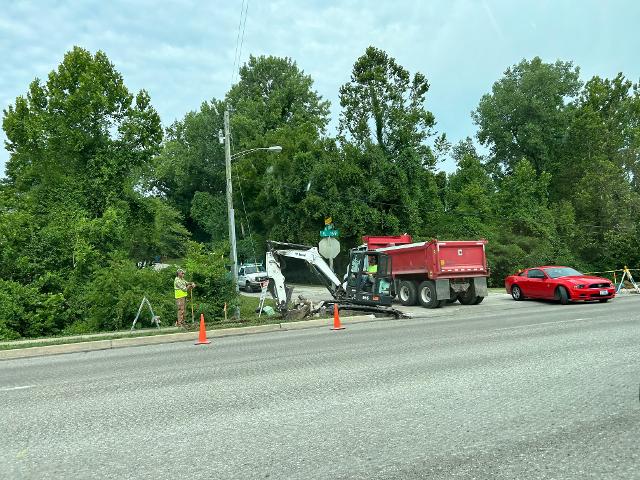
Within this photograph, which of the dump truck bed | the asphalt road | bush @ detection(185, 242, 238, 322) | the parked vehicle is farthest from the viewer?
the parked vehicle

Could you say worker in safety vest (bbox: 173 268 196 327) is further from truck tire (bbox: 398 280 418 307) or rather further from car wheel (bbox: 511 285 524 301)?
car wheel (bbox: 511 285 524 301)

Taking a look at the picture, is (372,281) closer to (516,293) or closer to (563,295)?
(563,295)

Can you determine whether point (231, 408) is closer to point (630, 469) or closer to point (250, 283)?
point (630, 469)

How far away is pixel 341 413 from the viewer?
18.3ft

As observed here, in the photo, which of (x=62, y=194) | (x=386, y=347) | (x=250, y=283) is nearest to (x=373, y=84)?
(x=250, y=283)

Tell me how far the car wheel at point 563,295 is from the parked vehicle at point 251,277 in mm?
19006

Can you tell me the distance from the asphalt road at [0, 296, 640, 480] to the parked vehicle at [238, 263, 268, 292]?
80.4 feet

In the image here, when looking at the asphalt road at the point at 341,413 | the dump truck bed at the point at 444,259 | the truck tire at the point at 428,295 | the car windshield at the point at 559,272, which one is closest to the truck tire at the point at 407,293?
the truck tire at the point at 428,295

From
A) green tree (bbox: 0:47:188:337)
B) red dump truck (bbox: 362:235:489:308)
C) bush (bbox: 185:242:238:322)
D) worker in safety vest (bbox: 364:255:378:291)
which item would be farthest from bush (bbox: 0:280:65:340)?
red dump truck (bbox: 362:235:489:308)

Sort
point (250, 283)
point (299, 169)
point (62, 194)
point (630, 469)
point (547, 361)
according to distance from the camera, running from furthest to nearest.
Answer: point (299, 169) < point (250, 283) < point (62, 194) < point (547, 361) < point (630, 469)

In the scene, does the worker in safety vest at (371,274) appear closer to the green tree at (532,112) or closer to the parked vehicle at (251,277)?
the parked vehicle at (251,277)

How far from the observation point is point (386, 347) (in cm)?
1020

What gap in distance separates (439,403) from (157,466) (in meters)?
3.04

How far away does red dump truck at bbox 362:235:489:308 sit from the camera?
65.8 feet
